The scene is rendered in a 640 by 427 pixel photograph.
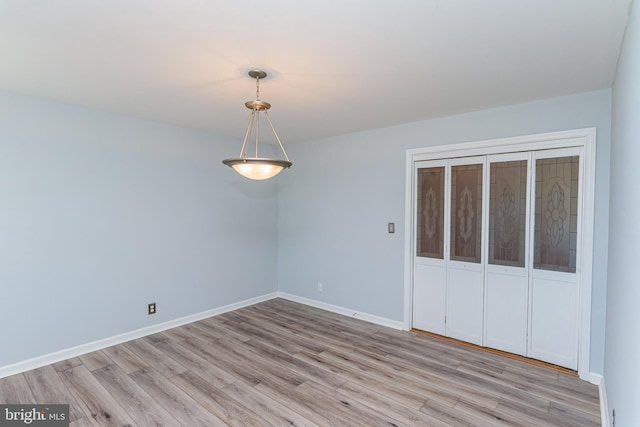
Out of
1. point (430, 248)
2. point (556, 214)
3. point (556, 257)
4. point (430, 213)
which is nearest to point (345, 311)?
point (430, 248)

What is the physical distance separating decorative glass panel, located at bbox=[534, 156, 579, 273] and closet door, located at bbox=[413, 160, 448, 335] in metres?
0.89

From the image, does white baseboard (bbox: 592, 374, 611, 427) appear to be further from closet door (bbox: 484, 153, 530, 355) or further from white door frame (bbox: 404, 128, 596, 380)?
closet door (bbox: 484, 153, 530, 355)

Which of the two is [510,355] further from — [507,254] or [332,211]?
[332,211]

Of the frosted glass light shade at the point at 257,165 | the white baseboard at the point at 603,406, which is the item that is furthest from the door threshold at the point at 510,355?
the frosted glass light shade at the point at 257,165

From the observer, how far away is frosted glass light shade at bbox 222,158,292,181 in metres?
2.28

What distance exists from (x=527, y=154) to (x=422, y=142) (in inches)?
41.7

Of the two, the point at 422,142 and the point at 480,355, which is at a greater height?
the point at 422,142

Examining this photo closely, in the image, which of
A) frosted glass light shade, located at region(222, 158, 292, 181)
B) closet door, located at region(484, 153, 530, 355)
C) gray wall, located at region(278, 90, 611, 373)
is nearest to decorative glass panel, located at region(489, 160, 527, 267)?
closet door, located at region(484, 153, 530, 355)

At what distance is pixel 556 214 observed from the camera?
3.05 m

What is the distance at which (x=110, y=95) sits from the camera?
2.96 metres

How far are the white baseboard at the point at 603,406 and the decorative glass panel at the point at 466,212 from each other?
1.37 m

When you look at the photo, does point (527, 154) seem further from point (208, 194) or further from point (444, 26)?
point (208, 194)

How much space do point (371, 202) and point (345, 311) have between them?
1.56 m

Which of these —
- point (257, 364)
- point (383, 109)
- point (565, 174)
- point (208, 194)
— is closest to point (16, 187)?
point (208, 194)
